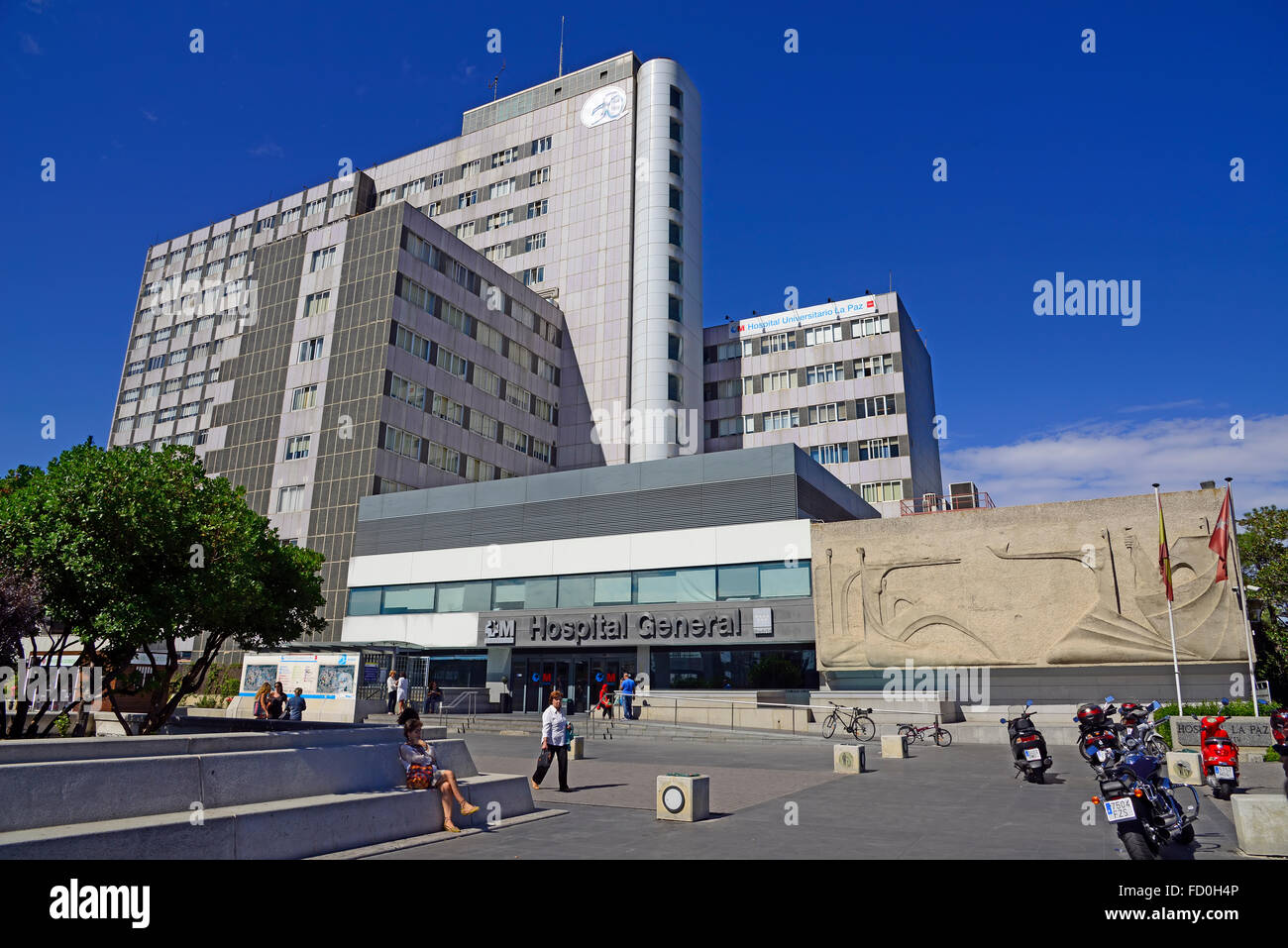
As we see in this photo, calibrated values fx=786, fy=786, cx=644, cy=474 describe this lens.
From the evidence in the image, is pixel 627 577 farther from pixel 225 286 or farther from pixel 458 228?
pixel 225 286

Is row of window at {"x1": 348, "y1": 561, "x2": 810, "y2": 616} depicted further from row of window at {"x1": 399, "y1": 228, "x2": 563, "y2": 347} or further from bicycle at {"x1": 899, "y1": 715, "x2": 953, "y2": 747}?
row of window at {"x1": 399, "y1": 228, "x2": 563, "y2": 347}

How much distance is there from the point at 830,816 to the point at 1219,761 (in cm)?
817

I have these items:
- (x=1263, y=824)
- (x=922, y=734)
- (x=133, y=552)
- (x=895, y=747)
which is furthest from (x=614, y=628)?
(x=1263, y=824)

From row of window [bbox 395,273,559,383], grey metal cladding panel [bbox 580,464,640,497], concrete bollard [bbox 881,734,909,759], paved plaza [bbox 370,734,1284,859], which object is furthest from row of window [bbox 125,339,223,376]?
concrete bollard [bbox 881,734,909,759]

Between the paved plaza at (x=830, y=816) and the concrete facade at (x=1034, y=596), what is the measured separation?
1160cm

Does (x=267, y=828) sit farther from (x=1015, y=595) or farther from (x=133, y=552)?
(x=1015, y=595)

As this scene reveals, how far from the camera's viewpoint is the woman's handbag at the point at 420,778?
440 inches

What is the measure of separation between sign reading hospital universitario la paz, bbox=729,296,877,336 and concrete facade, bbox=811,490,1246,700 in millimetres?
32745

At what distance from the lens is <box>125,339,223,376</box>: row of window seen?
8062 cm

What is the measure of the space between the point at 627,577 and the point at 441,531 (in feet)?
41.8

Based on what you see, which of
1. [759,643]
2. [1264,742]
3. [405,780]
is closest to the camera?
[405,780]
